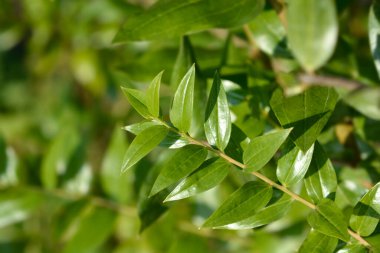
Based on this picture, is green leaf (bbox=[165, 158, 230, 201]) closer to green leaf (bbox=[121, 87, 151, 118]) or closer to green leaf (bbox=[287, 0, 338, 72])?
green leaf (bbox=[121, 87, 151, 118])

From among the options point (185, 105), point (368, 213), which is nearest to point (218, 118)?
point (185, 105)

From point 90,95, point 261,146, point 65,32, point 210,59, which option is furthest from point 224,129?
point 90,95

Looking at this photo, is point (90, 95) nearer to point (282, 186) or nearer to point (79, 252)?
point (79, 252)

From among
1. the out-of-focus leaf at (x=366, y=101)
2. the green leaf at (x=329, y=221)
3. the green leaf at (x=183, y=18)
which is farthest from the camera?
the out-of-focus leaf at (x=366, y=101)

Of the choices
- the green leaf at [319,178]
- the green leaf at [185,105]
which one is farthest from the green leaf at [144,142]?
the green leaf at [319,178]

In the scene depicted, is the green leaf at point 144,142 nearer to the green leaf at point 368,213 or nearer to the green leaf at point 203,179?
the green leaf at point 203,179

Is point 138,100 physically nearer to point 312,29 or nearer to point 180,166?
point 180,166
